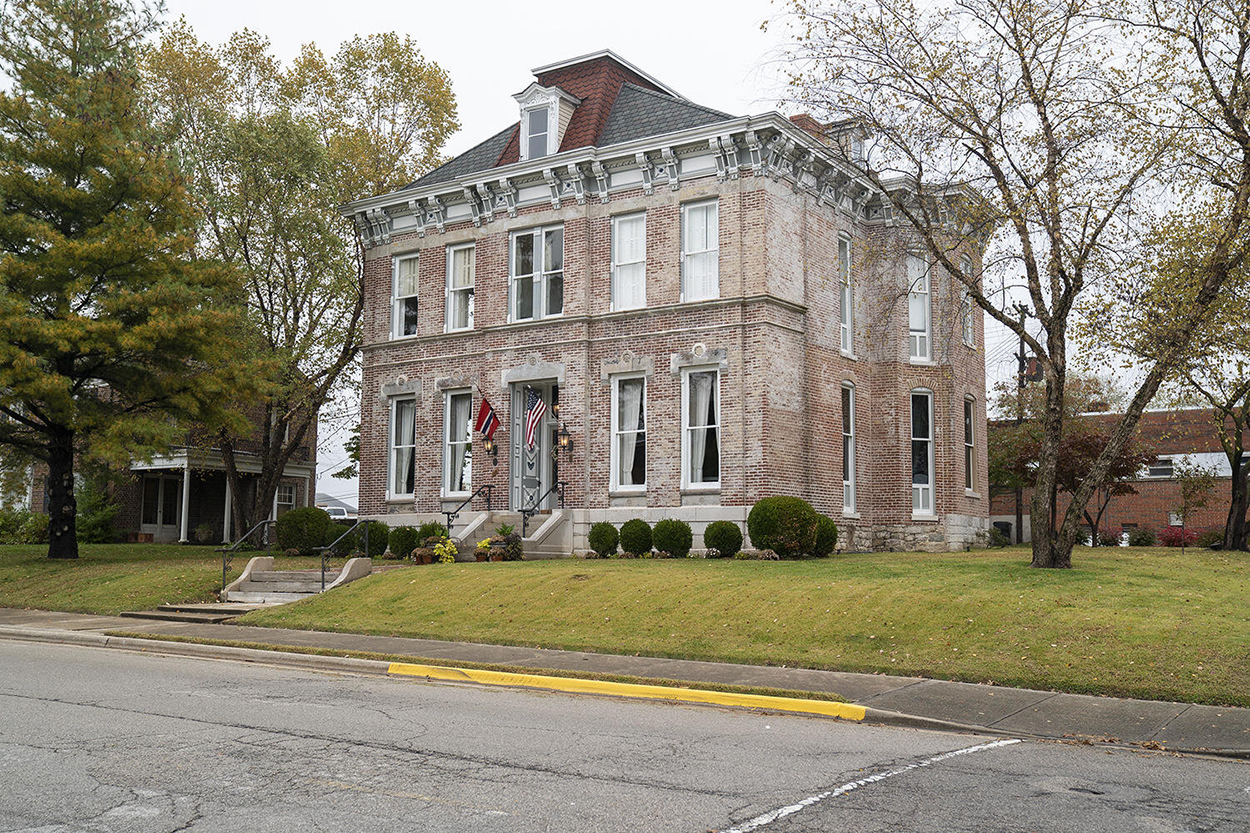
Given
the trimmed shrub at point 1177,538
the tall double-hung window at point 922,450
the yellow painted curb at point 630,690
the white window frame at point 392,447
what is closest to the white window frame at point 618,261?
the white window frame at point 392,447

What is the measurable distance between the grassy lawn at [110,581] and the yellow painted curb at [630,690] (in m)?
9.64

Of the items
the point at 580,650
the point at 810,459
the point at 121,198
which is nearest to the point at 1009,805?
the point at 580,650

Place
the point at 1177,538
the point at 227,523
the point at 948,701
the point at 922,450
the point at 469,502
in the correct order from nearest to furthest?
the point at 948,701, the point at 469,502, the point at 922,450, the point at 1177,538, the point at 227,523

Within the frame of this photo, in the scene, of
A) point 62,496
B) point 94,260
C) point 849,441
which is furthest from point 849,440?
point 62,496

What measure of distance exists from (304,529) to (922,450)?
16.2 metres

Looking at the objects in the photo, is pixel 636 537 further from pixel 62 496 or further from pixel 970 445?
pixel 62 496

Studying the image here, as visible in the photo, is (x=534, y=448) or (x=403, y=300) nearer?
(x=534, y=448)

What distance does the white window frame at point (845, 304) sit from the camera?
26.8m

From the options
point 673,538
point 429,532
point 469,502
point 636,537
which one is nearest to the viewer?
point 673,538

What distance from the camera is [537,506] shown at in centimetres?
2602

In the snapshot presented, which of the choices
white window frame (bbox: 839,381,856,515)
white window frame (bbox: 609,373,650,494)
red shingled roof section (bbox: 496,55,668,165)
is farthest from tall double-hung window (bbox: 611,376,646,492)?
red shingled roof section (bbox: 496,55,668,165)

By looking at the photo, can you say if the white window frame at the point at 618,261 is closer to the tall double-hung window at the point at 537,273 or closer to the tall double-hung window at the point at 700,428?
the tall double-hung window at the point at 537,273

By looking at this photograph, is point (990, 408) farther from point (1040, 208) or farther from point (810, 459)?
point (1040, 208)

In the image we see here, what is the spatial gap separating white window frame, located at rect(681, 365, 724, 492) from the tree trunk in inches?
598
